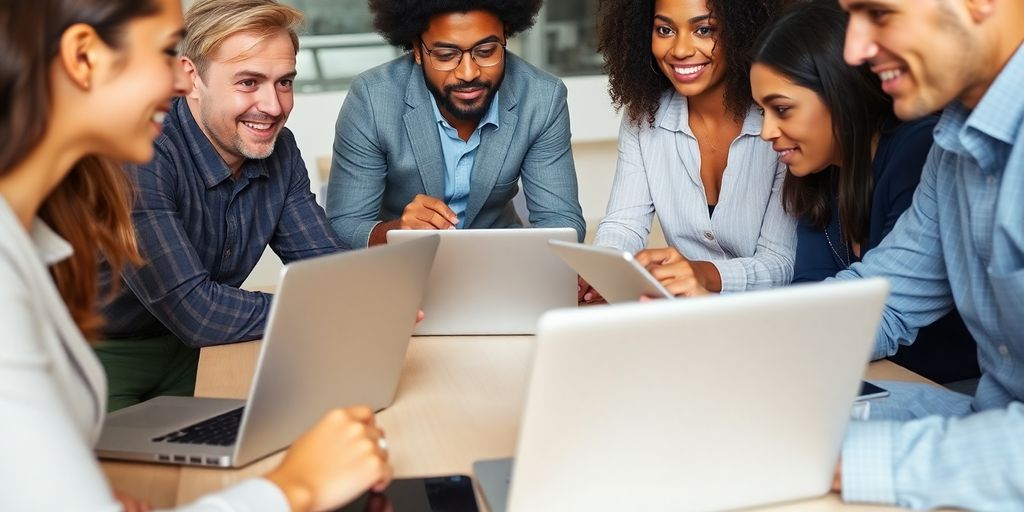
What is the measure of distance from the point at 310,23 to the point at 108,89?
12.4 feet

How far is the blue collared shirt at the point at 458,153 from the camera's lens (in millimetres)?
2637

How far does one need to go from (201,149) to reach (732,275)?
1118mm

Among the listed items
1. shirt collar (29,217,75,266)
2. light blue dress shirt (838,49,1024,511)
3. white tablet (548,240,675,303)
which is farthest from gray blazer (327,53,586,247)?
shirt collar (29,217,75,266)

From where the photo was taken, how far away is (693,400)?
3.15 ft

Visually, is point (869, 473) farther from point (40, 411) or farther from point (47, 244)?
point (47, 244)

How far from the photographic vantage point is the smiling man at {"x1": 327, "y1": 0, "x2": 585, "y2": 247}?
2.52 metres

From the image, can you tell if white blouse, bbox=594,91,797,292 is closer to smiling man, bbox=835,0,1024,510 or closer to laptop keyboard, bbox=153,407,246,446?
smiling man, bbox=835,0,1024,510

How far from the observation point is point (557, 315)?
0.84m

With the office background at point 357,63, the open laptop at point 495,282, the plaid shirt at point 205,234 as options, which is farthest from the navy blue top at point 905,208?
the office background at point 357,63

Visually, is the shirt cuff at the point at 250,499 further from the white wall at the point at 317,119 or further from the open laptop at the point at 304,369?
the white wall at the point at 317,119

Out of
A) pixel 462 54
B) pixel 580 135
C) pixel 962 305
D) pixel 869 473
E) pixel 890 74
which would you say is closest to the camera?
pixel 869 473

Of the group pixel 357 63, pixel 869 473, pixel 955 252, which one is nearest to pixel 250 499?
pixel 869 473

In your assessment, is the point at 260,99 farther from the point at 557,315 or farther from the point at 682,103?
the point at 557,315

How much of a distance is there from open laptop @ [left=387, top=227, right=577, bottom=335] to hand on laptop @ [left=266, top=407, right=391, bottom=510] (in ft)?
2.12
